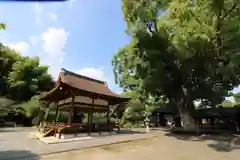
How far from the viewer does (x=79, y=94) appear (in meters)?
14.6

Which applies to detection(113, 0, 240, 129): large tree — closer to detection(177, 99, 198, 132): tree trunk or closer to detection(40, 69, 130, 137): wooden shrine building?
detection(177, 99, 198, 132): tree trunk

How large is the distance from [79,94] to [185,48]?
25.1ft

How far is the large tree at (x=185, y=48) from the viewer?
13.8 meters

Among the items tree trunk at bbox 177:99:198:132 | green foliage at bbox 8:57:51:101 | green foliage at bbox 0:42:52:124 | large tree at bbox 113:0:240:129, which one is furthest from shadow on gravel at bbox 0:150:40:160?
green foliage at bbox 8:57:51:101

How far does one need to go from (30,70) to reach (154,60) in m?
19.7

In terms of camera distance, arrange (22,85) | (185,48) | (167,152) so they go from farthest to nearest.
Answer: (22,85) < (185,48) < (167,152)

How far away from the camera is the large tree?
45.3 ft

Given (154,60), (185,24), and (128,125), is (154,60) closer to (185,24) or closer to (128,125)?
(185,24)

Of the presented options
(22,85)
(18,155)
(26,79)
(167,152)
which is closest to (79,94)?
(18,155)

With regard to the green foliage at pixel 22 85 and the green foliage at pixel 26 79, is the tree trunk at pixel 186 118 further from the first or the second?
the green foliage at pixel 26 79

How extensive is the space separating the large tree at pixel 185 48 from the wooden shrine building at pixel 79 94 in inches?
121

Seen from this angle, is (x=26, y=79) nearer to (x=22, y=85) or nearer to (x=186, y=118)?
(x=22, y=85)

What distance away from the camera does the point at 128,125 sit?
24.8 metres

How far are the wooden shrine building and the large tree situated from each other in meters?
3.07
